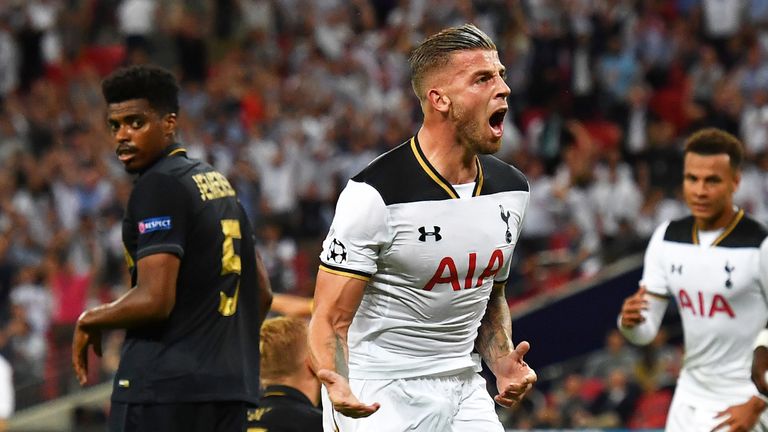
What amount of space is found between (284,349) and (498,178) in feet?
4.82

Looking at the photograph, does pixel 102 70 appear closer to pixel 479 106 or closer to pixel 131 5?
pixel 131 5

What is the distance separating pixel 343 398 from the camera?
4.86 meters

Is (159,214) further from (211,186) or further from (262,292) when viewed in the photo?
(262,292)

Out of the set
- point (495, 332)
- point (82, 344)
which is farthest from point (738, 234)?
point (82, 344)

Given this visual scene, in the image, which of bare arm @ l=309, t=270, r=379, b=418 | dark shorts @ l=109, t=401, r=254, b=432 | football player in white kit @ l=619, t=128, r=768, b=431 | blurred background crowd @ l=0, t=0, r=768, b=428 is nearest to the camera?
bare arm @ l=309, t=270, r=379, b=418

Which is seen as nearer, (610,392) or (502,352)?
(502,352)

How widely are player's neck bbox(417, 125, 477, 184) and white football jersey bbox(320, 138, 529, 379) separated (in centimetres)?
4

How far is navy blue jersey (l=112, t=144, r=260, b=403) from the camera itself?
587 centimetres

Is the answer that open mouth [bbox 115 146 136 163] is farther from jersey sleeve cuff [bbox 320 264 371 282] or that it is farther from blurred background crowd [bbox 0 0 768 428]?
blurred background crowd [bbox 0 0 768 428]

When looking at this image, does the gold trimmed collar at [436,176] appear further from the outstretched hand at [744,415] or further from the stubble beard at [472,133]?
the outstretched hand at [744,415]

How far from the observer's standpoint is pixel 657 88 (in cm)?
1858

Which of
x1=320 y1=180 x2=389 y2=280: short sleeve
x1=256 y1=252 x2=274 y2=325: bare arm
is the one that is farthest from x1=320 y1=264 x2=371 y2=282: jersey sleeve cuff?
x1=256 y1=252 x2=274 y2=325: bare arm

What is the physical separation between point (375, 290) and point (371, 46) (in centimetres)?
1472

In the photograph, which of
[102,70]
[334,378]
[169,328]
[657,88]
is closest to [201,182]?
[169,328]
